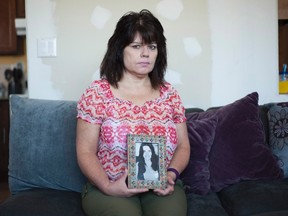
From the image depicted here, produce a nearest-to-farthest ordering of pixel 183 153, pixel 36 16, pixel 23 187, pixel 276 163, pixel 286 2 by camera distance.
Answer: pixel 183 153 < pixel 23 187 < pixel 276 163 < pixel 36 16 < pixel 286 2

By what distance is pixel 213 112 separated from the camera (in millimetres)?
1870

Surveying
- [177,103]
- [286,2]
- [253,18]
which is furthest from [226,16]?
[177,103]

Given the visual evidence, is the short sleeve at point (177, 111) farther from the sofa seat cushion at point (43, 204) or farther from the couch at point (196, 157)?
the sofa seat cushion at point (43, 204)

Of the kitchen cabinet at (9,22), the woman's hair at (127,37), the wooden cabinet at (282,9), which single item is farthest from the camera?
the kitchen cabinet at (9,22)

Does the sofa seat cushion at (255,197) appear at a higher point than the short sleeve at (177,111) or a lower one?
lower

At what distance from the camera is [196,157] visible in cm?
174

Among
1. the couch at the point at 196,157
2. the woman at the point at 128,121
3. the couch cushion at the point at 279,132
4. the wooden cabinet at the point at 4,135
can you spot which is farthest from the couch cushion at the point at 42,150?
the wooden cabinet at the point at 4,135

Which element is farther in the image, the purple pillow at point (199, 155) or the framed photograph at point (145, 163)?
the purple pillow at point (199, 155)

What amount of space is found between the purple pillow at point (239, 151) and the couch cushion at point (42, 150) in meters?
0.63

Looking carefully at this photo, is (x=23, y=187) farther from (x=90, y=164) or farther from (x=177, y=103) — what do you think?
(x=177, y=103)

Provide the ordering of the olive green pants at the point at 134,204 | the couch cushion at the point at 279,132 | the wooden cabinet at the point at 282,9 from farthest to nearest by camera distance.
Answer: the wooden cabinet at the point at 282,9, the couch cushion at the point at 279,132, the olive green pants at the point at 134,204

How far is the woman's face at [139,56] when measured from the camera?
1545mm

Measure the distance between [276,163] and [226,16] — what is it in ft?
3.26

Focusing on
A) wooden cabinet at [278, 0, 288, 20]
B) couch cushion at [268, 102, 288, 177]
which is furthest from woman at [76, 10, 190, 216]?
wooden cabinet at [278, 0, 288, 20]
